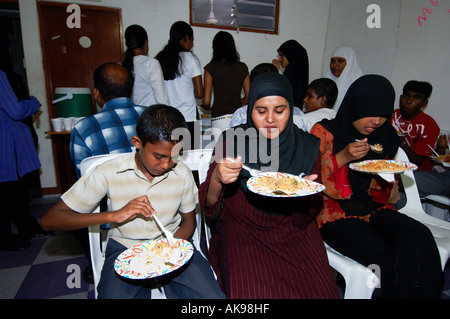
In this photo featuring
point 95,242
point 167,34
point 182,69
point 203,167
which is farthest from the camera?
point 167,34

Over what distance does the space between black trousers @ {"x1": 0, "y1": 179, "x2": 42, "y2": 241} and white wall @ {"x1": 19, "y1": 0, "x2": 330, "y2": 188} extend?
141cm

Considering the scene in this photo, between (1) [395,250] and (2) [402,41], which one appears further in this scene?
(2) [402,41]

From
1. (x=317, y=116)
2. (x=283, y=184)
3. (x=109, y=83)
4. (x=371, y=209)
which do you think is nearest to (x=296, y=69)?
(x=317, y=116)

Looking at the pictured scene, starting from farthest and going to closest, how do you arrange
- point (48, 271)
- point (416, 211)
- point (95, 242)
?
point (48, 271), point (416, 211), point (95, 242)

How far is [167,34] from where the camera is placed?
397 cm

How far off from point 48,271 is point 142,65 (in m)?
1.95

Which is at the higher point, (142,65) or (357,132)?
(142,65)

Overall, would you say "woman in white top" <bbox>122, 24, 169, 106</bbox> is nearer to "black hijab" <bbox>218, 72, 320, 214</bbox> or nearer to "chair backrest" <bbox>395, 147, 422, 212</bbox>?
"black hijab" <bbox>218, 72, 320, 214</bbox>

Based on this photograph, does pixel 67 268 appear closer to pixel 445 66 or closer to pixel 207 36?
pixel 207 36

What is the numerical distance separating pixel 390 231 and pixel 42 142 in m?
4.22

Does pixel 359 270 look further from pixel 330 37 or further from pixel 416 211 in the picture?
pixel 330 37

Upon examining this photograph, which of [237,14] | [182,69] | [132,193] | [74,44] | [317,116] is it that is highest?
[237,14]

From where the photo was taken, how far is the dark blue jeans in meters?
1.17

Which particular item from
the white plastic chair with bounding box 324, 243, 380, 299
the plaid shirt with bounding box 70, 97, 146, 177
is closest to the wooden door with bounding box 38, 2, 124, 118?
the plaid shirt with bounding box 70, 97, 146, 177
